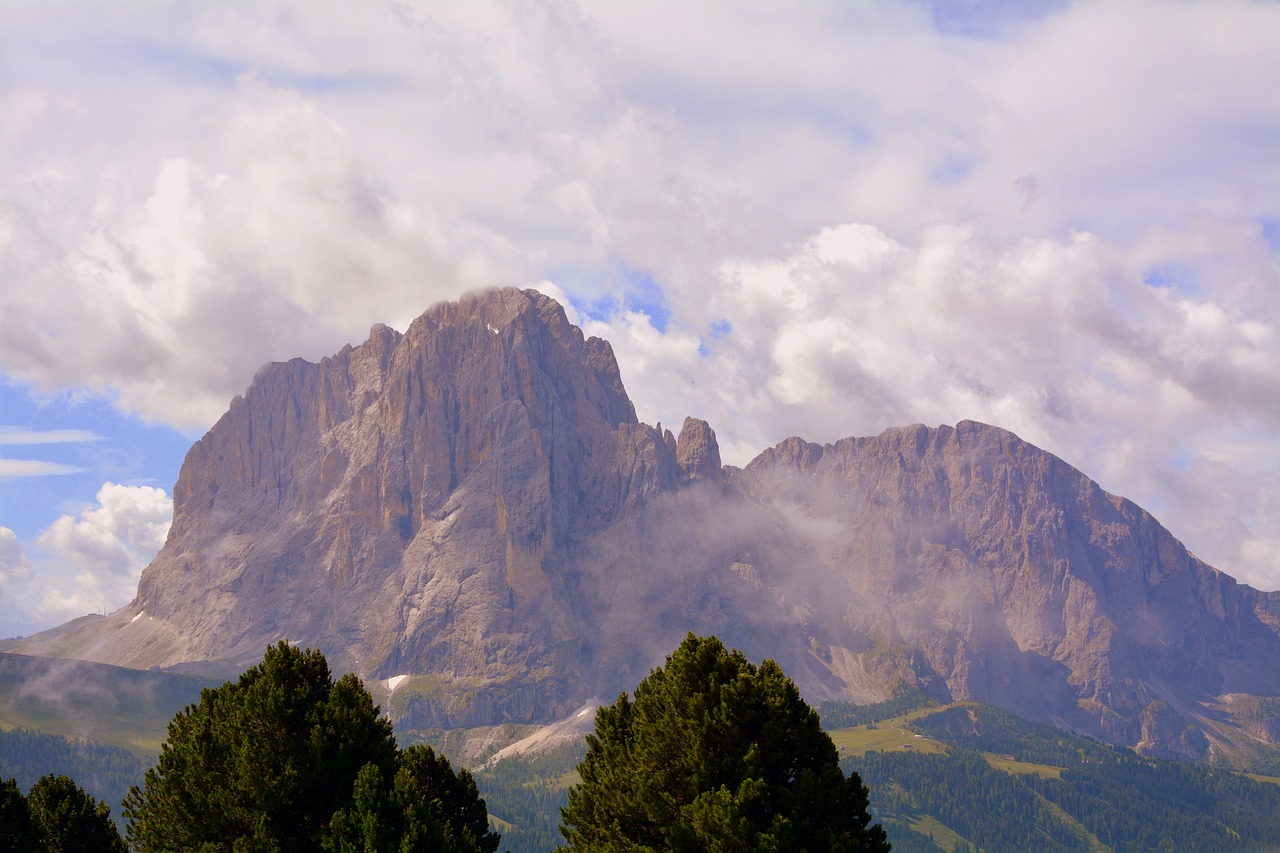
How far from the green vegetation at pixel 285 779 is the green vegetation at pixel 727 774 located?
27.1 ft

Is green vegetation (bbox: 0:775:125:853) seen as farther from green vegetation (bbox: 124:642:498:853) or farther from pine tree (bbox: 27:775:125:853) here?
green vegetation (bbox: 124:642:498:853)

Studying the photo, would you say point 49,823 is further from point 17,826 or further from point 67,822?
point 17,826

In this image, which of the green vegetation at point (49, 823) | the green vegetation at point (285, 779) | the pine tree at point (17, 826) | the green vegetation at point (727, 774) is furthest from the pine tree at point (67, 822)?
the green vegetation at point (727, 774)

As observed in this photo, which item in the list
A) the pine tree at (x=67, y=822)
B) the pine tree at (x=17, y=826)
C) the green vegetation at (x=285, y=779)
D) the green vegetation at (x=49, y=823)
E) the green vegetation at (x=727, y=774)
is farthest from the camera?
the pine tree at (x=67, y=822)

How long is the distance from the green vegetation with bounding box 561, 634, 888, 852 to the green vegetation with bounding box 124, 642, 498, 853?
8263 millimetres

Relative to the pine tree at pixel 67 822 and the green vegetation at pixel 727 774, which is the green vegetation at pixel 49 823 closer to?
the pine tree at pixel 67 822

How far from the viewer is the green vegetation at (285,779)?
46031 millimetres

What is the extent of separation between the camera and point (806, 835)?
146 ft

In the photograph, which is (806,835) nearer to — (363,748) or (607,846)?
(607,846)

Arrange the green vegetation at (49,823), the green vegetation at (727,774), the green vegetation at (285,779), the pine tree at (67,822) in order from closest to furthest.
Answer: the green vegetation at (727,774), the green vegetation at (285,779), the green vegetation at (49,823), the pine tree at (67,822)

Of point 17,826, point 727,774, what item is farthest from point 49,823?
point 727,774

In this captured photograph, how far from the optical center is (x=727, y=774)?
153 ft

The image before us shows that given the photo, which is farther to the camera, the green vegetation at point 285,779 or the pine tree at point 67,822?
the pine tree at point 67,822

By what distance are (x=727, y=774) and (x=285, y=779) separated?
17.6 metres
